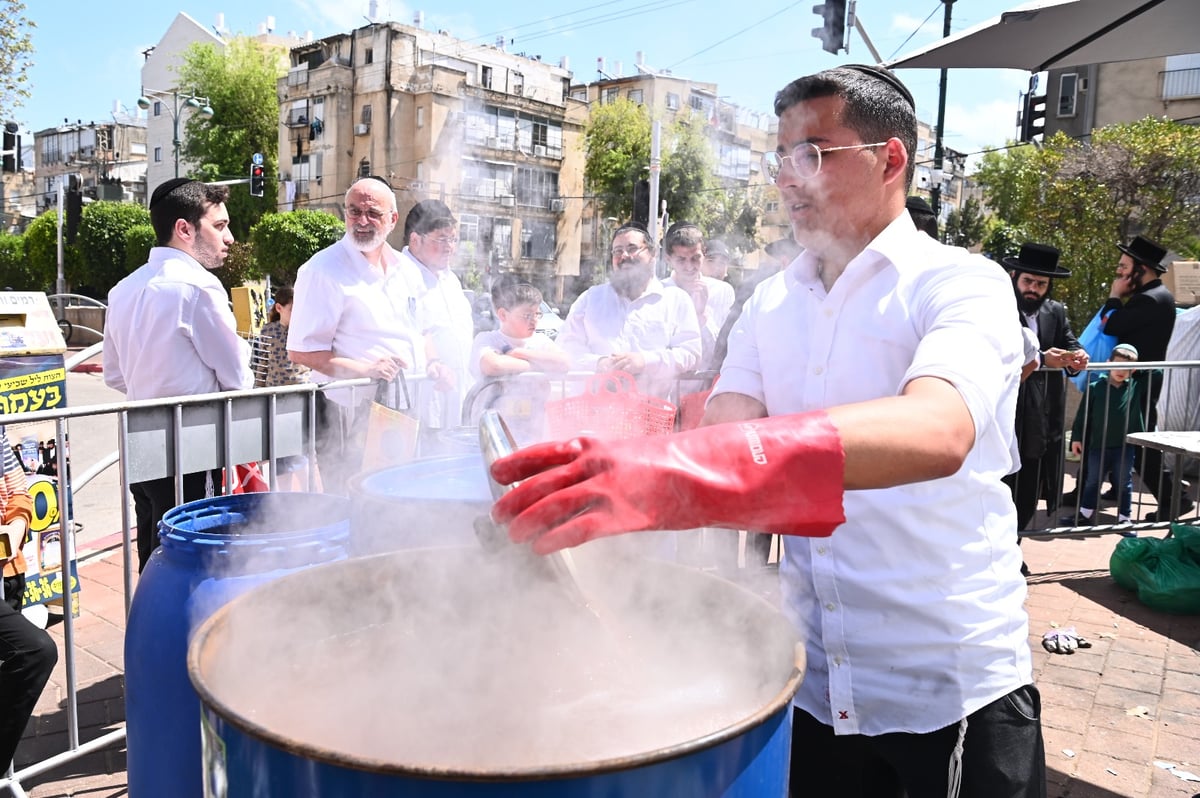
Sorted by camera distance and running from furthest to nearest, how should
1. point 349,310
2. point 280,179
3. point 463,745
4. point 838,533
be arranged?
point 280,179 < point 349,310 < point 838,533 < point 463,745

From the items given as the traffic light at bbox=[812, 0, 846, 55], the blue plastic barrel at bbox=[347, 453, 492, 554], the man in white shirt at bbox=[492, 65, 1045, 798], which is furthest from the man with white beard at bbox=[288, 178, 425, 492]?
the traffic light at bbox=[812, 0, 846, 55]

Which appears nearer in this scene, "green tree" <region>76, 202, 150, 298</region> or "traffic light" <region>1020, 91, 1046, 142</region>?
"traffic light" <region>1020, 91, 1046, 142</region>

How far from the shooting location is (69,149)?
71.5 meters

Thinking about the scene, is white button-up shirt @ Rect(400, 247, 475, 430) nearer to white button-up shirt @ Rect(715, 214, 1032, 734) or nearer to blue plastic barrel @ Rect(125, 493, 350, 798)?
blue plastic barrel @ Rect(125, 493, 350, 798)

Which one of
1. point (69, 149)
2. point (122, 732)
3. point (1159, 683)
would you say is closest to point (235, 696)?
point (122, 732)

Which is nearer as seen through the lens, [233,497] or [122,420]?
[233,497]

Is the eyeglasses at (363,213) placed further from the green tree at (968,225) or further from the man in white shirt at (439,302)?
the green tree at (968,225)

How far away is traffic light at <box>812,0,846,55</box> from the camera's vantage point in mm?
8180

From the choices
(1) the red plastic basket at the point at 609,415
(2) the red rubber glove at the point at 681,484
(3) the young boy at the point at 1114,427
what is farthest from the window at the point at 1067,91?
(2) the red rubber glove at the point at 681,484

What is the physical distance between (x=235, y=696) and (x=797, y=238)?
3.86 ft

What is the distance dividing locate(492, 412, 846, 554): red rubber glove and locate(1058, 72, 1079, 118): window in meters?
33.7

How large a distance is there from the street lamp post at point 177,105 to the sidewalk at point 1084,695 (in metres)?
26.5

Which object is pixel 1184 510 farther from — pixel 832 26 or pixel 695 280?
pixel 832 26

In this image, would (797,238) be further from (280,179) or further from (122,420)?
(280,179)
